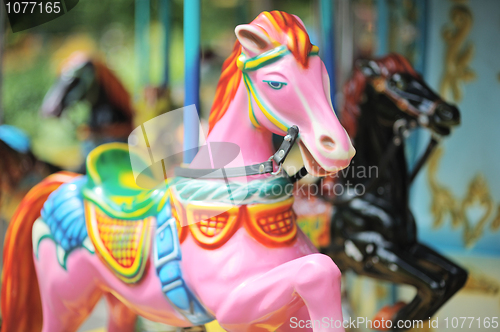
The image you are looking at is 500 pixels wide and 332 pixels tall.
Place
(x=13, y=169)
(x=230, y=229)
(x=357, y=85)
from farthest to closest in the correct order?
(x=13, y=169)
(x=357, y=85)
(x=230, y=229)

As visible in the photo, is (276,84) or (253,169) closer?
(276,84)

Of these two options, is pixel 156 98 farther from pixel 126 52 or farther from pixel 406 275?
pixel 126 52

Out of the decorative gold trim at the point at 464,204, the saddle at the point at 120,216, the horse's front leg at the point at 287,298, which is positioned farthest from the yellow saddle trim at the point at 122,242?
the decorative gold trim at the point at 464,204

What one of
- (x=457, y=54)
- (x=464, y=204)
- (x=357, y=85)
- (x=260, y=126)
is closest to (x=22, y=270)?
(x=260, y=126)

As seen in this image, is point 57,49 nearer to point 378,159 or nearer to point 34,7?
point 34,7

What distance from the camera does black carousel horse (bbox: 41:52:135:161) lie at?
283 cm

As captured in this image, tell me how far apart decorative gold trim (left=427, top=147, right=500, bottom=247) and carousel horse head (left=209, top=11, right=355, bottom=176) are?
9.09ft

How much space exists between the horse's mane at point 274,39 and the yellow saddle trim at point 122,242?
0.36 metres

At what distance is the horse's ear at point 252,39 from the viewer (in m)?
1.15

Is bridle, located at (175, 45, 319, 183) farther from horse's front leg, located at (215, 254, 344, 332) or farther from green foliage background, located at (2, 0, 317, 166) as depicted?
green foliage background, located at (2, 0, 317, 166)

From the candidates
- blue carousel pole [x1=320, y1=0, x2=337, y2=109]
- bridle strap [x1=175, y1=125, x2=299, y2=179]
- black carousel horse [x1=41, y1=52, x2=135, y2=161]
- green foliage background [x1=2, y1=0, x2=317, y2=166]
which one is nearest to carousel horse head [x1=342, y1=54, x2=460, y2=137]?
blue carousel pole [x1=320, y1=0, x2=337, y2=109]

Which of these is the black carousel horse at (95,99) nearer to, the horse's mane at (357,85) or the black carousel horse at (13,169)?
the black carousel horse at (13,169)

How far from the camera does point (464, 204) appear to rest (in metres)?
3.60

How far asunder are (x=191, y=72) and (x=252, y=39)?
34 centimetres
